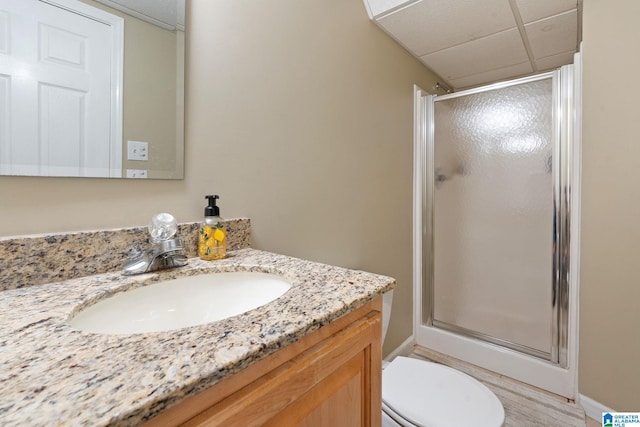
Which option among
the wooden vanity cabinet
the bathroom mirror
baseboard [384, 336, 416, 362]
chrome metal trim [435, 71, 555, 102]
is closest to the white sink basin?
Result: the wooden vanity cabinet

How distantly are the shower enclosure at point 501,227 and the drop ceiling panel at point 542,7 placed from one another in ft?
1.01

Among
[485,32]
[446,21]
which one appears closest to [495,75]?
[485,32]

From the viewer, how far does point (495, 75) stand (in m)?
2.14

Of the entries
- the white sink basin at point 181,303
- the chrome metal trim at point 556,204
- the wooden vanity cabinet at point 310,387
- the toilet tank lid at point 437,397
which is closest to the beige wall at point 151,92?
the white sink basin at point 181,303

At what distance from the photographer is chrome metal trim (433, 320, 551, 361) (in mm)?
1720

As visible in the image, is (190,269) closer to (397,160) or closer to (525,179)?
(397,160)

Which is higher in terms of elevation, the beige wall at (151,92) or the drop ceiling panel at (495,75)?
the drop ceiling panel at (495,75)

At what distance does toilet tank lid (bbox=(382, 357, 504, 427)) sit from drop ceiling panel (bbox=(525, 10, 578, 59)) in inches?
70.3

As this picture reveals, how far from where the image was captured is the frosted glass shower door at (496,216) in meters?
1.70

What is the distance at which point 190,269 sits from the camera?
719 mm

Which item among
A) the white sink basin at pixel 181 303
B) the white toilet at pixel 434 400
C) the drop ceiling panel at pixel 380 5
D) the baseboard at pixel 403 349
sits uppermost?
the drop ceiling panel at pixel 380 5

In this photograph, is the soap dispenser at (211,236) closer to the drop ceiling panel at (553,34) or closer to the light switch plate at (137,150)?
the light switch plate at (137,150)

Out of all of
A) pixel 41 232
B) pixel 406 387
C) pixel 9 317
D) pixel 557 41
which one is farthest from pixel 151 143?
pixel 557 41

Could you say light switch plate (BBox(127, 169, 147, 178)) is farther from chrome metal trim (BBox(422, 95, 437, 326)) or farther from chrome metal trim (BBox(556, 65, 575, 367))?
chrome metal trim (BBox(556, 65, 575, 367))
